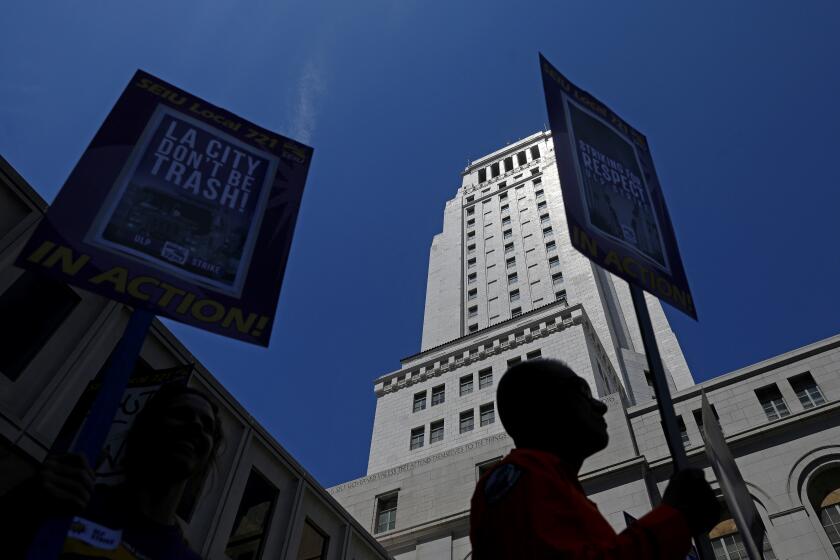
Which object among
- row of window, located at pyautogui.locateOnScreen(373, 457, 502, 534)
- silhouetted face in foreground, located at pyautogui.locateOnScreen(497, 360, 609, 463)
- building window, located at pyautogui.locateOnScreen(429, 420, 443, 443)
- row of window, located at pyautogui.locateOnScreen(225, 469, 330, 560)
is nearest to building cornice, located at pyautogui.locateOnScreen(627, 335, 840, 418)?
row of window, located at pyautogui.locateOnScreen(373, 457, 502, 534)

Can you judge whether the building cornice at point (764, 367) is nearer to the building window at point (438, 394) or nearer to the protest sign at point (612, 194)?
the building window at point (438, 394)

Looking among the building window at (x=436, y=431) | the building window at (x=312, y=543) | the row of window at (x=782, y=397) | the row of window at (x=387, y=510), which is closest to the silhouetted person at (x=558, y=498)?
the building window at (x=312, y=543)

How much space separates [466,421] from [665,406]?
3715 cm

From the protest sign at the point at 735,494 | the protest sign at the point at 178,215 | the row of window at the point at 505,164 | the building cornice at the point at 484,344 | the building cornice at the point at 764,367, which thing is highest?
the row of window at the point at 505,164

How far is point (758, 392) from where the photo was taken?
102 ft

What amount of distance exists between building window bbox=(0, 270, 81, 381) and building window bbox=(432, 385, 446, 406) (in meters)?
31.3

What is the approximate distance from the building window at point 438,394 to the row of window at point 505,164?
162 feet

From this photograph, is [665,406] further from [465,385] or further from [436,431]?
[465,385]

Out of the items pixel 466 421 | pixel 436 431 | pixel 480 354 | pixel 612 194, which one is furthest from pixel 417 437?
pixel 612 194

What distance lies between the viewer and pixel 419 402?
153 ft

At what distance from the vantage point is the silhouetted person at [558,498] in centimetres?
302

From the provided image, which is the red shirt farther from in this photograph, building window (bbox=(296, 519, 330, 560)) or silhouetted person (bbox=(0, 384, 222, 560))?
building window (bbox=(296, 519, 330, 560))

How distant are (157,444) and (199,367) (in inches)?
631

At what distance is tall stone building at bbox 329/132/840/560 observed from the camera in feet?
89.3
